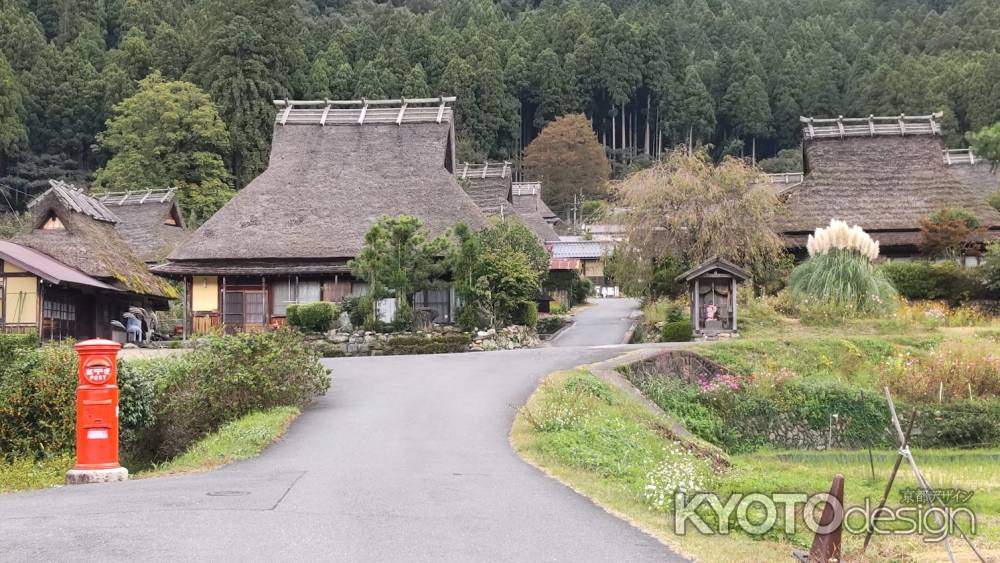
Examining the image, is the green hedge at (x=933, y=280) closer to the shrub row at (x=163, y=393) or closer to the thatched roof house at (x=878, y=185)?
the thatched roof house at (x=878, y=185)

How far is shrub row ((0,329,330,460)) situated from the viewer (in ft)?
53.7

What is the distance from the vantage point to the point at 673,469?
38.9 ft

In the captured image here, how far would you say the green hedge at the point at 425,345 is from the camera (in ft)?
94.5

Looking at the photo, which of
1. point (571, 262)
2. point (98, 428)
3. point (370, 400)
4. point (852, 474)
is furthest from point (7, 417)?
point (571, 262)

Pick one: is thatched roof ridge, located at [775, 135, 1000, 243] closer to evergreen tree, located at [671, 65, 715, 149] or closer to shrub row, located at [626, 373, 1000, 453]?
shrub row, located at [626, 373, 1000, 453]

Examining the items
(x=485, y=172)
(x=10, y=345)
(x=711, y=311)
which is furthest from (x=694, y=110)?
(x=10, y=345)

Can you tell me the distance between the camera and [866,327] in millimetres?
27359

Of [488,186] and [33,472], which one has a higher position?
[488,186]

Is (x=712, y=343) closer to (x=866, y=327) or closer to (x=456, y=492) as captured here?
(x=866, y=327)

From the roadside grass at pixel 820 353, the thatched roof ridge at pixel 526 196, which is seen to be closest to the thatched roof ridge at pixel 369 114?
the roadside grass at pixel 820 353

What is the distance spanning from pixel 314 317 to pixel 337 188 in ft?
28.0

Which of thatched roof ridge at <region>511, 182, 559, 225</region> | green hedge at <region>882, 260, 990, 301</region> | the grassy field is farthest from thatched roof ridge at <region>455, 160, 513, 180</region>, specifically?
the grassy field

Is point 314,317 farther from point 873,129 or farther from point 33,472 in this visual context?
point 873,129

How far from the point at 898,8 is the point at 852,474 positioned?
107m
